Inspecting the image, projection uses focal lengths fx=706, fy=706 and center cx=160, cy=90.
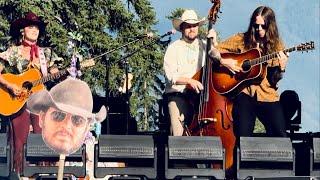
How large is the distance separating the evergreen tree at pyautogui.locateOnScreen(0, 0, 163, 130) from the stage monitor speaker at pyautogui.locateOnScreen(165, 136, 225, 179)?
5.97 meters

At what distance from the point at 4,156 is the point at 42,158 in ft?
1.36

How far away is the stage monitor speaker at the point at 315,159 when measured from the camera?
19.1 feet

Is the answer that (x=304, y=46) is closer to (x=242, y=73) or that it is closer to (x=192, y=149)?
(x=242, y=73)

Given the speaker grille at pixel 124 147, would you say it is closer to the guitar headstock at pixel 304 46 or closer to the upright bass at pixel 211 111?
the upright bass at pixel 211 111

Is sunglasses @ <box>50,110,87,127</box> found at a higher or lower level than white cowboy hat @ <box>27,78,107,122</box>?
lower

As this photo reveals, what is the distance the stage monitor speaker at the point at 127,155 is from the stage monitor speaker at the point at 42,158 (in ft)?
0.43

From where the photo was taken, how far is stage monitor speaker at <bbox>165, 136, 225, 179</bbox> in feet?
18.6

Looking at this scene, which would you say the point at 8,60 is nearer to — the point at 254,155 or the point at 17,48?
the point at 17,48

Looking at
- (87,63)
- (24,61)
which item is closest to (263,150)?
(87,63)

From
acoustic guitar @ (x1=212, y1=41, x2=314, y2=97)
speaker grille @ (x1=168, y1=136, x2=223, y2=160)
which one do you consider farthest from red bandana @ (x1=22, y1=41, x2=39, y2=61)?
speaker grille @ (x1=168, y1=136, x2=223, y2=160)

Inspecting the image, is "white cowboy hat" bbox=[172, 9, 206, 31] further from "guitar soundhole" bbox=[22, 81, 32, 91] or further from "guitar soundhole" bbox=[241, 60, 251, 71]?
"guitar soundhole" bbox=[22, 81, 32, 91]

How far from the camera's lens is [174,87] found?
693 centimetres

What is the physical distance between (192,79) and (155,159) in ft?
3.95

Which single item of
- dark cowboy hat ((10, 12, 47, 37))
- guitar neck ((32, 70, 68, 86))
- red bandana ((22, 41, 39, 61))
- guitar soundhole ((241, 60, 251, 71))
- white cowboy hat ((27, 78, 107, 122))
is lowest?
white cowboy hat ((27, 78, 107, 122))
